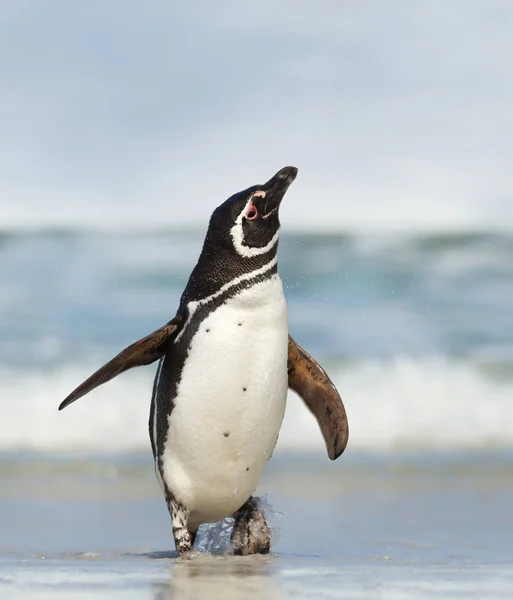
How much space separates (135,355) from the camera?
3988mm

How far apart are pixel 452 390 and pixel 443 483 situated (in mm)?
2876

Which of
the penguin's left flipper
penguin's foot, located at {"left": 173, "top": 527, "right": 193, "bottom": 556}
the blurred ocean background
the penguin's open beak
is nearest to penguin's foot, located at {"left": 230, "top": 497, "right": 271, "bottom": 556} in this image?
penguin's foot, located at {"left": 173, "top": 527, "right": 193, "bottom": 556}

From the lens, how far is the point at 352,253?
41.6ft

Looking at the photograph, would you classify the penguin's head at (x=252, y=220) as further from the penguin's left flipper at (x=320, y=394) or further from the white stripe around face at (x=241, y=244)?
the penguin's left flipper at (x=320, y=394)

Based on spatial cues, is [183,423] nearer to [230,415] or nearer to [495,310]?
[230,415]

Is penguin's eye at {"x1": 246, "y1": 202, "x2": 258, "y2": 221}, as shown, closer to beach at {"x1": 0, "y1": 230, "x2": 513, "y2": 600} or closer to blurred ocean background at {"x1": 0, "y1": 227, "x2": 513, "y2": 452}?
beach at {"x1": 0, "y1": 230, "x2": 513, "y2": 600}

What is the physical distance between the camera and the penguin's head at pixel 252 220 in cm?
392

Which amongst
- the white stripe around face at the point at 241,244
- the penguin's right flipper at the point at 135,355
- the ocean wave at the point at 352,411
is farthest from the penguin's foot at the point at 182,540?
the ocean wave at the point at 352,411

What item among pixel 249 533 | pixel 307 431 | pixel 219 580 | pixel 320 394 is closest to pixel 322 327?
pixel 307 431

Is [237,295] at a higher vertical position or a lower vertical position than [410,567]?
higher

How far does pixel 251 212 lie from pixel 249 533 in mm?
1002

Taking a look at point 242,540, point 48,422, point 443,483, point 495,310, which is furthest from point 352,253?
point 242,540

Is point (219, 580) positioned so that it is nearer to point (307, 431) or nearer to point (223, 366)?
point (223, 366)

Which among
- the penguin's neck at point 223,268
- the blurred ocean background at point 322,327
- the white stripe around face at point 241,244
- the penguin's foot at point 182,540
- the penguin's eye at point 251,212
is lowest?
the penguin's foot at point 182,540
